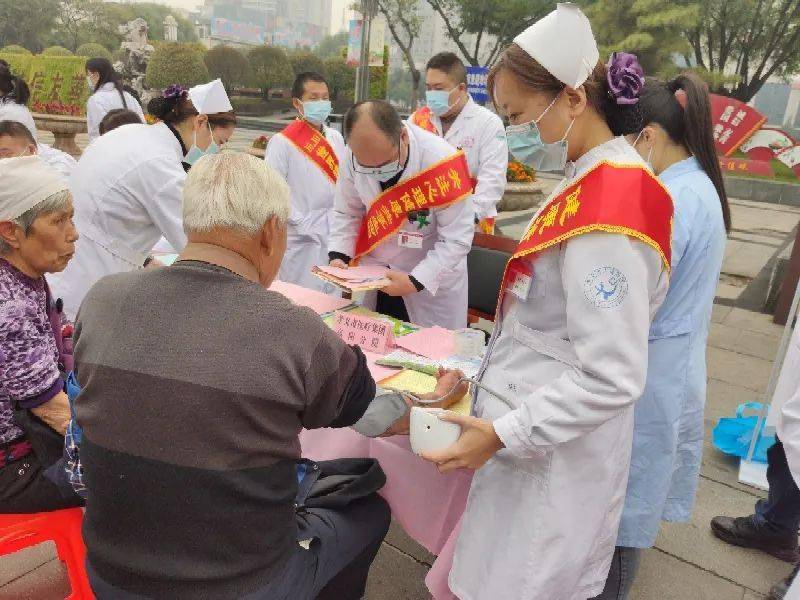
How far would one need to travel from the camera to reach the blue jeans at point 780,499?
2367mm

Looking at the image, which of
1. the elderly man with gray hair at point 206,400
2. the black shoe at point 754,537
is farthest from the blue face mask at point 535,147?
the black shoe at point 754,537

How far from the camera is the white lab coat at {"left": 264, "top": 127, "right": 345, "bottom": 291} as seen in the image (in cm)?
392

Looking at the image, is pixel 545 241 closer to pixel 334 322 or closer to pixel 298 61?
pixel 334 322

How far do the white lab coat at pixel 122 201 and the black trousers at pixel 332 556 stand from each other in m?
1.46

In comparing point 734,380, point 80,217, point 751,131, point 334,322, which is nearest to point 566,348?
Answer: point 334,322

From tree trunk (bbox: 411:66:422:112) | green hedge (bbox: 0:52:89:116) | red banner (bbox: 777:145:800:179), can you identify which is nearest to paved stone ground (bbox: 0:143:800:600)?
red banner (bbox: 777:145:800:179)

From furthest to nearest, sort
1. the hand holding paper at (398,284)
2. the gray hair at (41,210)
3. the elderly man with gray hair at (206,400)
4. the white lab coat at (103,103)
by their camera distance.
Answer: the white lab coat at (103,103)
the hand holding paper at (398,284)
the gray hair at (41,210)
the elderly man with gray hair at (206,400)

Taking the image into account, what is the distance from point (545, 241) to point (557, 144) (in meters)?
0.25

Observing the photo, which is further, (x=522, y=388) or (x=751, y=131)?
(x=751, y=131)

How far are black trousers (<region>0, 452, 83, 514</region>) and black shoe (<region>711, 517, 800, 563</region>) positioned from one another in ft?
8.07

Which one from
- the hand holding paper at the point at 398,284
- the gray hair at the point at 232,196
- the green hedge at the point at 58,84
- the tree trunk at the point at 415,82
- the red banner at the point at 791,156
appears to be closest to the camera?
the gray hair at the point at 232,196

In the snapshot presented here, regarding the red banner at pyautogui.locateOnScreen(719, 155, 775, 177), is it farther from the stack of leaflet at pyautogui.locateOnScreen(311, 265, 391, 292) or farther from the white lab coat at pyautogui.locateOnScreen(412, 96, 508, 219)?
the stack of leaflet at pyautogui.locateOnScreen(311, 265, 391, 292)

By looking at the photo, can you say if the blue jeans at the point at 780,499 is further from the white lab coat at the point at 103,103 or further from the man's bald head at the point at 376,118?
Result: the white lab coat at the point at 103,103

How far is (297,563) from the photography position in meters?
1.39
